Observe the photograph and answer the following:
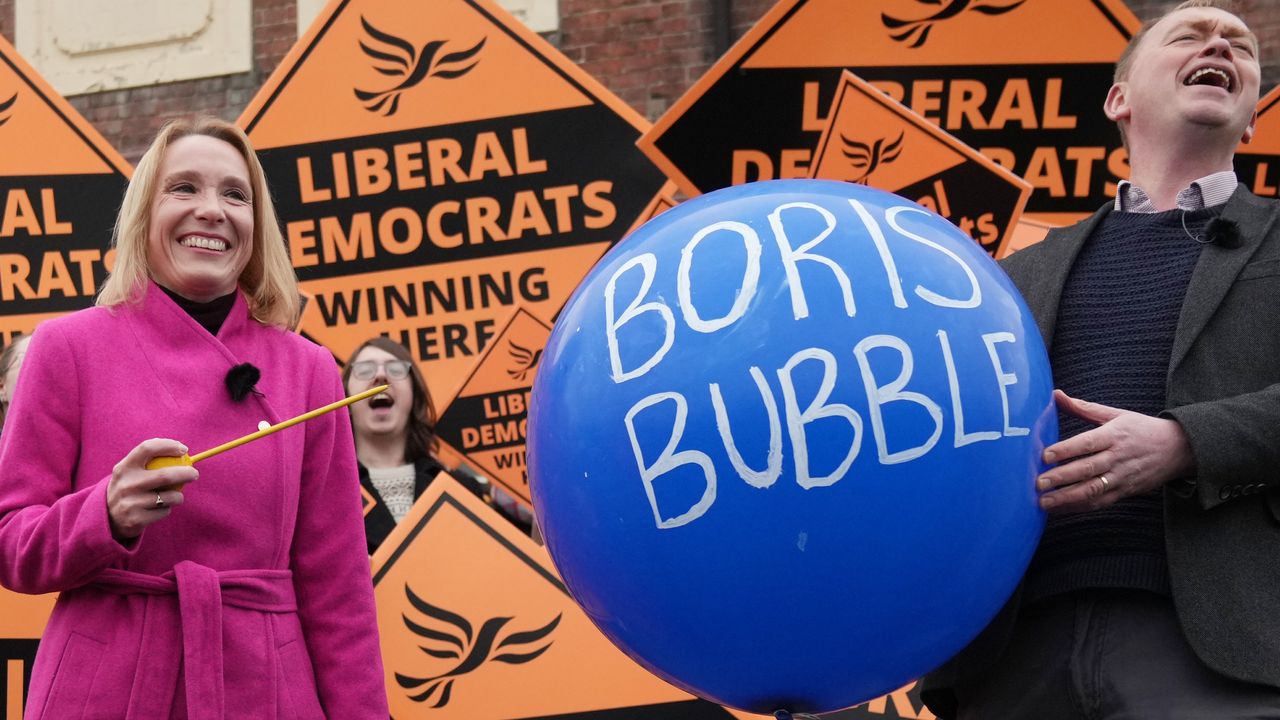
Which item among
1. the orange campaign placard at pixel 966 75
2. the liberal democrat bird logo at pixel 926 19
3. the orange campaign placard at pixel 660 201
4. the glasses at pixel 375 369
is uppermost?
the liberal democrat bird logo at pixel 926 19

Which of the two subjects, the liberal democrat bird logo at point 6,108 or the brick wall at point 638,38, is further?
the brick wall at point 638,38

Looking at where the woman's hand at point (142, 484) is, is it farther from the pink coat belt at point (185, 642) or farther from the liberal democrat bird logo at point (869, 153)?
the liberal democrat bird logo at point (869, 153)

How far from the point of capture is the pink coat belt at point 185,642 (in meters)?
1.99

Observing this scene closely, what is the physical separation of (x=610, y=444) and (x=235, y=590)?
2.35ft

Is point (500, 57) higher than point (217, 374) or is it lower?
higher

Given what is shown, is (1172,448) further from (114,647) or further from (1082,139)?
(1082,139)

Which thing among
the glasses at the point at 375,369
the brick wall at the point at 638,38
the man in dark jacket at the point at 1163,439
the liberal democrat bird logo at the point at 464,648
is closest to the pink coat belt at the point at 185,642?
the man in dark jacket at the point at 1163,439

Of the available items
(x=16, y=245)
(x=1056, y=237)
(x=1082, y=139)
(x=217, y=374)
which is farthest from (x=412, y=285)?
(x=1056, y=237)

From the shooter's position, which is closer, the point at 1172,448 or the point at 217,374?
the point at 1172,448

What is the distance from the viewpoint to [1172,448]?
1.76 metres

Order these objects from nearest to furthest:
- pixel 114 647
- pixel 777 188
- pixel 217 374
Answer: pixel 777 188, pixel 114 647, pixel 217 374

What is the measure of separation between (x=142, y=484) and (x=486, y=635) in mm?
1461

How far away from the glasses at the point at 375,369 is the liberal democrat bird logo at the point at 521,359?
0.31m

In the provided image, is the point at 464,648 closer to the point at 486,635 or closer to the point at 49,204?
the point at 486,635
